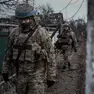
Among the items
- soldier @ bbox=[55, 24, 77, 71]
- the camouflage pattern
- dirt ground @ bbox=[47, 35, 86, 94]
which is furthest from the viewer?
soldier @ bbox=[55, 24, 77, 71]

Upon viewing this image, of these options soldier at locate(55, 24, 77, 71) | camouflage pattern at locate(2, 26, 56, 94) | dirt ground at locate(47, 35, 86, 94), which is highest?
soldier at locate(55, 24, 77, 71)

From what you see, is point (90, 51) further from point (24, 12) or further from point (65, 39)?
point (65, 39)

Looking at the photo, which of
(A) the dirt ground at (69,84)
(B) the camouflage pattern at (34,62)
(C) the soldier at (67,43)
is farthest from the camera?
(C) the soldier at (67,43)

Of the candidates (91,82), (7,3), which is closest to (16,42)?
(91,82)

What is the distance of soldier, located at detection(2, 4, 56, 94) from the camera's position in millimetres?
5133

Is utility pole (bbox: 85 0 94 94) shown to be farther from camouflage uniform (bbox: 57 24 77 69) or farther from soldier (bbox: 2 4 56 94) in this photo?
camouflage uniform (bbox: 57 24 77 69)

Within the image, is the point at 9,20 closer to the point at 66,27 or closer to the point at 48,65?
the point at 66,27

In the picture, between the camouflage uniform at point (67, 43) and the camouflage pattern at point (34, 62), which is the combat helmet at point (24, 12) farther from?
the camouflage uniform at point (67, 43)

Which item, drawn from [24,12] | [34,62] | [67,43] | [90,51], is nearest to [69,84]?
[67,43]

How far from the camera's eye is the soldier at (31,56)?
513 cm

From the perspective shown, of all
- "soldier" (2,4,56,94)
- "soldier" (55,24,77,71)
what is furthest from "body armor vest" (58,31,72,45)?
"soldier" (2,4,56,94)

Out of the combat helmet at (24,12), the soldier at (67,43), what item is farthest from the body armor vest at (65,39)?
the combat helmet at (24,12)

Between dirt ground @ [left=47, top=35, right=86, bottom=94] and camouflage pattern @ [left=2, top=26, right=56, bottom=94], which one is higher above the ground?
camouflage pattern @ [left=2, top=26, right=56, bottom=94]

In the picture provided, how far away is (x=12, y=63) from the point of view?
5344 millimetres
